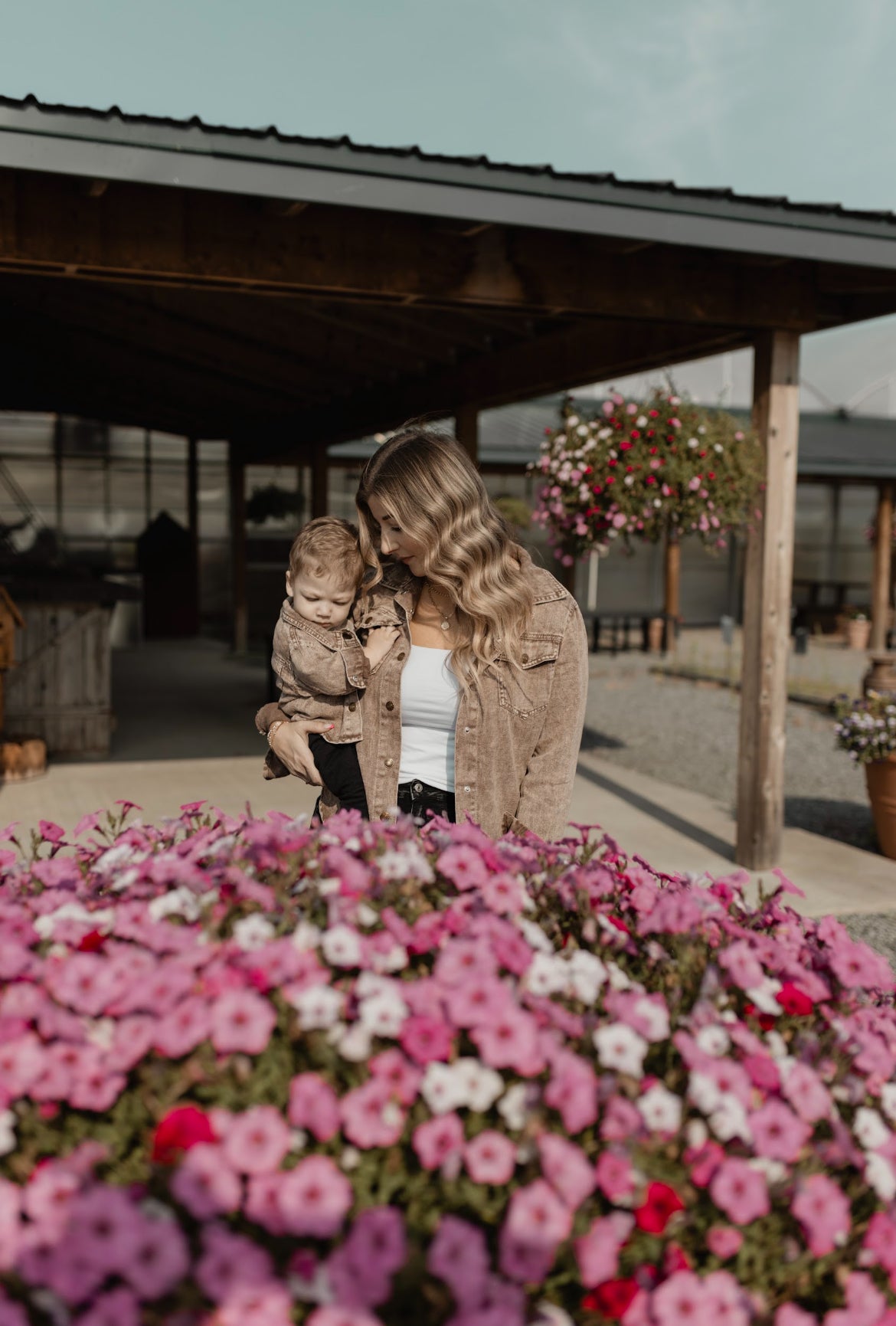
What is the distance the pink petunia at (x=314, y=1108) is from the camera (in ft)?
3.24

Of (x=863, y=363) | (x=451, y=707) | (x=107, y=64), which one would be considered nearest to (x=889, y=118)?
(x=863, y=363)

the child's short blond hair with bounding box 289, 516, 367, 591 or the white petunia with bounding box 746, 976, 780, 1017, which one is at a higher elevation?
the child's short blond hair with bounding box 289, 516, 367, 591

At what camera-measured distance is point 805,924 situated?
164 centimetres

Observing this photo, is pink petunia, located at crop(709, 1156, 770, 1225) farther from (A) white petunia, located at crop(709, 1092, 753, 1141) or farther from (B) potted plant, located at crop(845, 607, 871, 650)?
(B) potted plant, located at crop(845, 607, 871, 650)

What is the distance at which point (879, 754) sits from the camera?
217 inches

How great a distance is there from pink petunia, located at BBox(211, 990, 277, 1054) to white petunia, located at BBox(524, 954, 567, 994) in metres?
0.29

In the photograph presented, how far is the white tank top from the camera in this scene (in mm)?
2287

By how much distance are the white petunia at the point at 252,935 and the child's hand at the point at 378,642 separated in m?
1.10

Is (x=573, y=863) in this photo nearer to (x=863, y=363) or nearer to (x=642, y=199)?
(x=642, y=199)

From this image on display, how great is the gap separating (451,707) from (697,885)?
0.81 metres

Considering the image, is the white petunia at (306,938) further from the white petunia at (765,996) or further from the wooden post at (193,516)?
the wooden post at (193,516)

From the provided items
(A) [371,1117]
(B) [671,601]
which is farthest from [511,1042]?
(B) [671,601]

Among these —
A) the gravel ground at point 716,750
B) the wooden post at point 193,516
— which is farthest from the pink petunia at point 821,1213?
the wooden post at point 193,516

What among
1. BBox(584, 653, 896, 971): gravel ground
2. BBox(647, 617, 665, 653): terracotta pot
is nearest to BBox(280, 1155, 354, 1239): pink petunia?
BBox(584, 653, 896, 971): gravel ground
